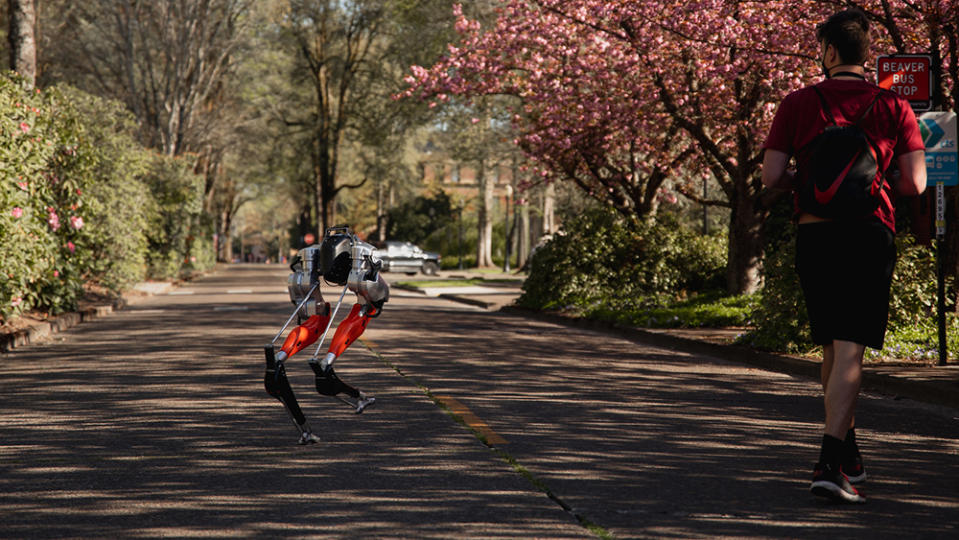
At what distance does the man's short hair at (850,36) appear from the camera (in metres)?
5.61

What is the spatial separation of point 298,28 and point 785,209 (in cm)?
3316

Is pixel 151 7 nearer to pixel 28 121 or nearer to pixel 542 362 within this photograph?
pixel 28 121

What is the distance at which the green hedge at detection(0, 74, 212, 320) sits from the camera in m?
14.4

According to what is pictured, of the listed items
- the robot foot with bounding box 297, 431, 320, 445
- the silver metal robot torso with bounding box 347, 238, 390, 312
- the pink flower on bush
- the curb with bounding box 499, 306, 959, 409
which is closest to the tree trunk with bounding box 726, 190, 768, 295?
the curb with bounding box 499, 306, 959, 409

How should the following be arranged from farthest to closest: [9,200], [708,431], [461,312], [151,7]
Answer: [151,7] < [461,312] < [9,200] < [708,431]

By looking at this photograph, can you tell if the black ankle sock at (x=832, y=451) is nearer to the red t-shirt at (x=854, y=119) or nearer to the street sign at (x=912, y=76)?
the red t-shirt at (x=854, y=119)

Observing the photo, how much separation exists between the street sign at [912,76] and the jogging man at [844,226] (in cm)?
542

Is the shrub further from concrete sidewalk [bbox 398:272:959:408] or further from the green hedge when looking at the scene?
the green hedge

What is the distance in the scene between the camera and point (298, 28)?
52219 millimetres

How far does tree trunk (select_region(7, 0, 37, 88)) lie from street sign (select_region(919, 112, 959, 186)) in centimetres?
1662

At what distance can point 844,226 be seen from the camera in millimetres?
5426

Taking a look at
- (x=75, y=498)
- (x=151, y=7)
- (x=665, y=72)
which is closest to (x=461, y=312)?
(x=665, y=72)

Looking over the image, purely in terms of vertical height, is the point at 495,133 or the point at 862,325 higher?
the point at 495,133

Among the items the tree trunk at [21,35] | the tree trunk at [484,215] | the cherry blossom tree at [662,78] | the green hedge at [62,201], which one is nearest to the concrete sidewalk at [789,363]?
the cherry blossom tree at [662,78]
